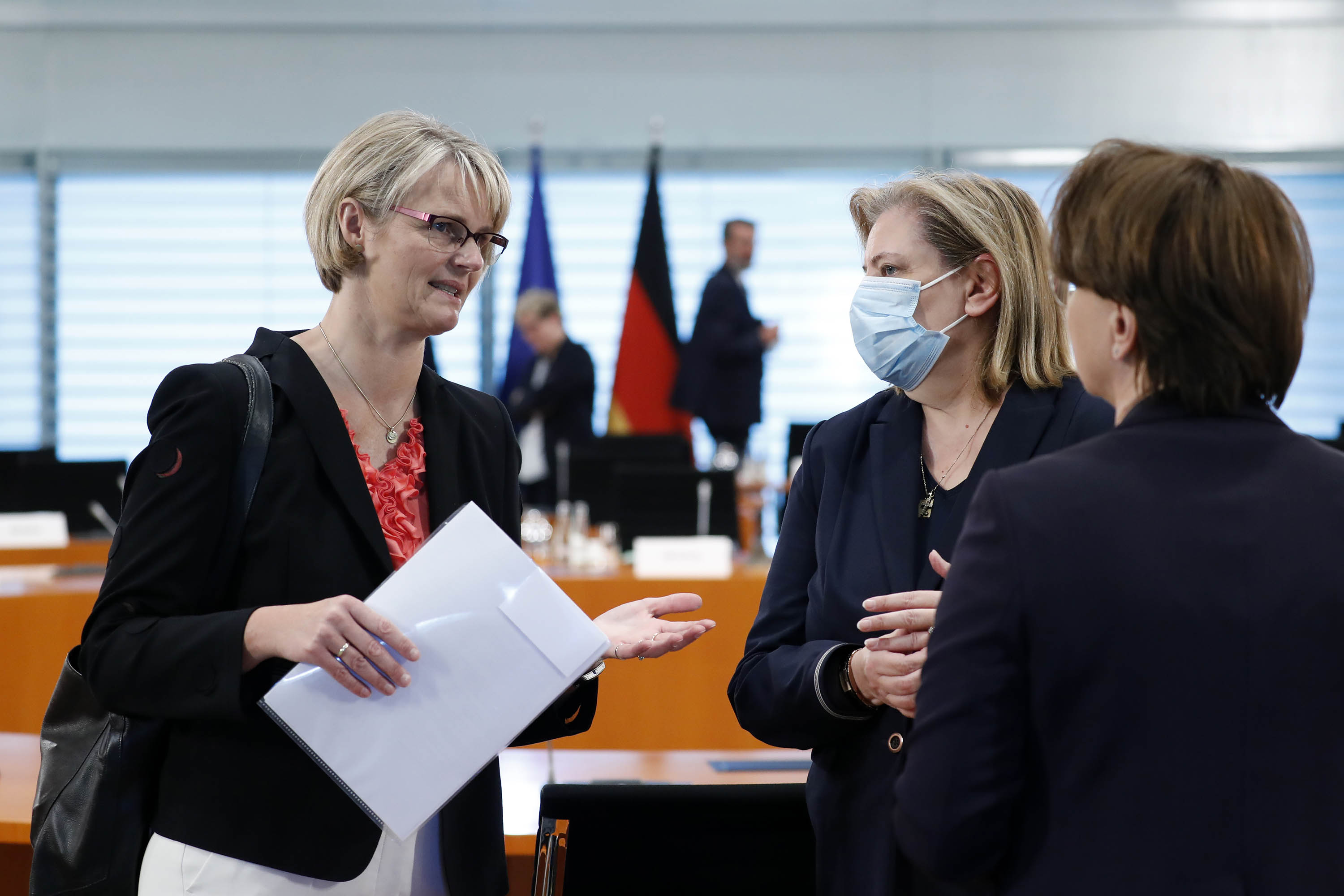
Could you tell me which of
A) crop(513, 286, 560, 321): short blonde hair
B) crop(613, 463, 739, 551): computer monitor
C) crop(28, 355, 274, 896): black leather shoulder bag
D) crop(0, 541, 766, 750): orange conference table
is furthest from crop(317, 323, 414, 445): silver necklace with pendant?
crop(513, 286, 560, 321): short blonde hair

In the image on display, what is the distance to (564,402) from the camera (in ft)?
23.4

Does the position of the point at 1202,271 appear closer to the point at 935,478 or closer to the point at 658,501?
the point at 935,478

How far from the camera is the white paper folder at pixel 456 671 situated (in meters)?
1.27

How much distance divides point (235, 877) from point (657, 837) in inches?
20.0

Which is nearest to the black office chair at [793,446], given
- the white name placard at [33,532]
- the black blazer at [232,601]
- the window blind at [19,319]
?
the white name placard at [33,532]

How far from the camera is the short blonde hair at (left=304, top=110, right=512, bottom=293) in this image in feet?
4.96

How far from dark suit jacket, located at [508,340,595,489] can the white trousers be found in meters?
5.65

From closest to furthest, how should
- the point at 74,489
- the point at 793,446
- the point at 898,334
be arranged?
the point at 898,334
the point at 74,489
the point at 793,446

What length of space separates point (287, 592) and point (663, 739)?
2198 millimetres

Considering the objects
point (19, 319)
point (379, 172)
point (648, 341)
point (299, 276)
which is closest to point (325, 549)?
point (379, 172)

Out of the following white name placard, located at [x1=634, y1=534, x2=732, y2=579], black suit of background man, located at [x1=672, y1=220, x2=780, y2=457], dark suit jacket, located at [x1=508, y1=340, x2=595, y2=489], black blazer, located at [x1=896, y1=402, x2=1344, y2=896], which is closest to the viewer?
black blazer, located at [x1=896, y1=402, x2=1344, y2=896]

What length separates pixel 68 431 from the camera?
904 cm

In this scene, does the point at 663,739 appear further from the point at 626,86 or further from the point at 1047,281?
the point at 626,86

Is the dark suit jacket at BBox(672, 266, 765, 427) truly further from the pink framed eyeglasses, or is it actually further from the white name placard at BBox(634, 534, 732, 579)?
the pink framed eyeglasses
